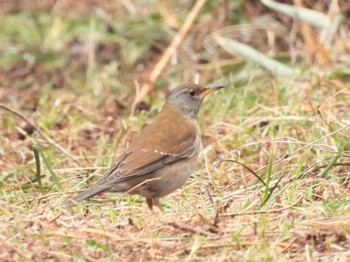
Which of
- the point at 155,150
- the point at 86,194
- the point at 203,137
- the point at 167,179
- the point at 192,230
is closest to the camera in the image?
the point at 192,230

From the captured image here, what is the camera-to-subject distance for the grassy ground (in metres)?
5.43

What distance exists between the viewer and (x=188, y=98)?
306 inches

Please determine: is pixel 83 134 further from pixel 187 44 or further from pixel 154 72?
pixel 187 44

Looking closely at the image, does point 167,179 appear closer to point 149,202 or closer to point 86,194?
point 149,202

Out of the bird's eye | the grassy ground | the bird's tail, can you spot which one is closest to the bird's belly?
the grassy ground

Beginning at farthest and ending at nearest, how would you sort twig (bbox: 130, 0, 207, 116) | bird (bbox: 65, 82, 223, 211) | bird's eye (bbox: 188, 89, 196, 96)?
1. twig (bbox: 130, 0, 207, 116)
2. bird's eye (bbox: 188, 89, 196, 96)
3. bird (bbox: 65, 82, 223, 211)

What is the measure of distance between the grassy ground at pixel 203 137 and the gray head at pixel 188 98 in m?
0.45

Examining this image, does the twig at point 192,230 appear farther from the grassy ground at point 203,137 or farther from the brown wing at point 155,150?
the brown wing at point 155,150

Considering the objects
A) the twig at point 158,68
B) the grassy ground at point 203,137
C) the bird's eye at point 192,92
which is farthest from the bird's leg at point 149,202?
the twig at point 158,68

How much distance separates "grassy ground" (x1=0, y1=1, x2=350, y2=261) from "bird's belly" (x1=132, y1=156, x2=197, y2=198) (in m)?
0.13

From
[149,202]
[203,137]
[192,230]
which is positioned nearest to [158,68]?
[203,137]

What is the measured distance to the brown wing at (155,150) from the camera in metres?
6.60

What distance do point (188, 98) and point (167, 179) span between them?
1.25m

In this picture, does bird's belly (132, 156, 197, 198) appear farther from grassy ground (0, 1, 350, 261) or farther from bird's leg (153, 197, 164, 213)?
grassy ground (0, 1, 350, 261)
